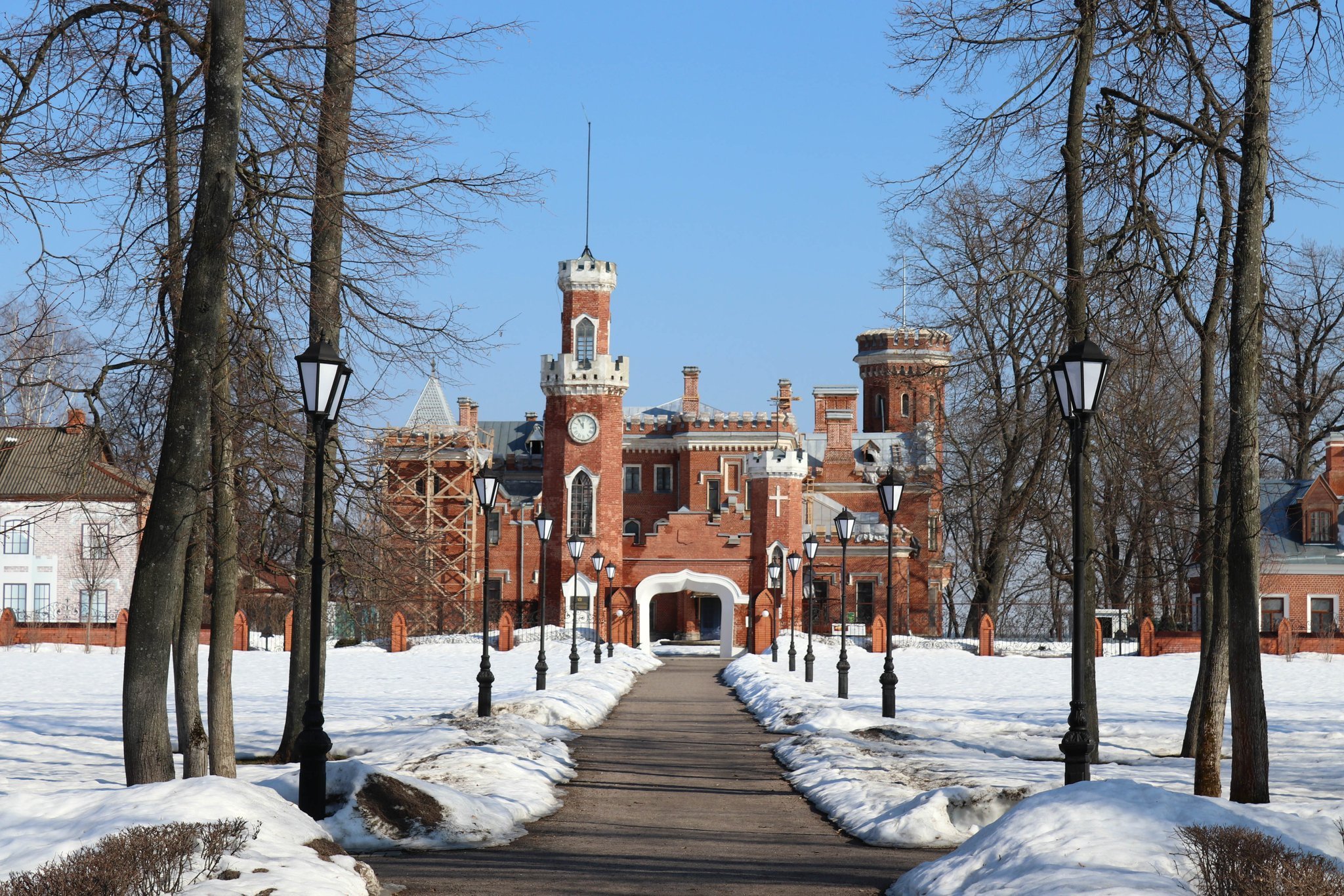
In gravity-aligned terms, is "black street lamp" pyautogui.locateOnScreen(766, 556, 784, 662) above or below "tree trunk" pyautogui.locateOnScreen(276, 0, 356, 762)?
below

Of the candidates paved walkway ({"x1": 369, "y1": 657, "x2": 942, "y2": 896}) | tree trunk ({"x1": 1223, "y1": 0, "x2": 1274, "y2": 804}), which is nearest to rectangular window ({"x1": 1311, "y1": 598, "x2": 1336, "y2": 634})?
paved walkway ({"x1": 369, "y1": 657, "x2": 942, "y2": 896})

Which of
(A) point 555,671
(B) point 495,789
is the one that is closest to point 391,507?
(B) point 495,789

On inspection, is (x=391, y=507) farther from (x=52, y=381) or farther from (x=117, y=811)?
(x=117, y=811)

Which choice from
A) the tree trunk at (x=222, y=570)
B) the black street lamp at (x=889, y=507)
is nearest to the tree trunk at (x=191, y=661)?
the tree trunk at (x=222, y=570)

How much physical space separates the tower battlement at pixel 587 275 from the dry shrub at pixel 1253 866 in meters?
49.3

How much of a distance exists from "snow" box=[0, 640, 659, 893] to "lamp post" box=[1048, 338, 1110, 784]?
412 centimetres

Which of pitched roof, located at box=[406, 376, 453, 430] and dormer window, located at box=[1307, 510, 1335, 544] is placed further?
pitched roof, located at box=[406, 376, 453, 430]

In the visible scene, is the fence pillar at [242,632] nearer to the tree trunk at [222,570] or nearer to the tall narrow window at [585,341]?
the tall narrow window at [585,341]

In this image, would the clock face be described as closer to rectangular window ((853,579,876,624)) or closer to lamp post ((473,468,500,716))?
rectangular window ((853,579,876,624))

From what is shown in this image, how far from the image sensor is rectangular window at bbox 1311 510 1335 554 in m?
44.1

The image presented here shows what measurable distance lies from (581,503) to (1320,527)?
26374mm

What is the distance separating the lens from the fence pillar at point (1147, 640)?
4122cm

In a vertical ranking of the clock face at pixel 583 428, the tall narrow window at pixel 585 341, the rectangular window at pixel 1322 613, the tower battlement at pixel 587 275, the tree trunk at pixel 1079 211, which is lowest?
the rectangular window at pixel 1322 613

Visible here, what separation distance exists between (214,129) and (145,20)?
3.99ft
